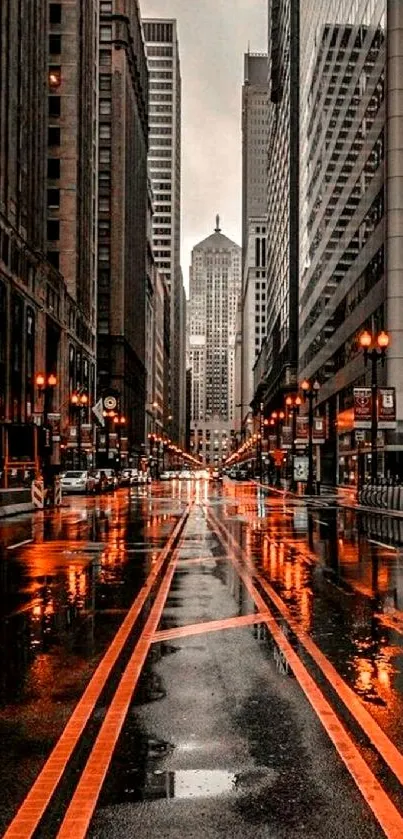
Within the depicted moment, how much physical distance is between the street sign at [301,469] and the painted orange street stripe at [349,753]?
210 feet

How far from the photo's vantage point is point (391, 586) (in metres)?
14.9

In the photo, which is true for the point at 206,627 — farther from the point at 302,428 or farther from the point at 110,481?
the point at 110,481

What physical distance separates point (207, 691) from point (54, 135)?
9504 cm

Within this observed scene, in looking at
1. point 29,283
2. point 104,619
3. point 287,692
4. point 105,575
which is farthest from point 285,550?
point 29,283

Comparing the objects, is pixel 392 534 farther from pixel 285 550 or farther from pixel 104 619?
pixel 104 619

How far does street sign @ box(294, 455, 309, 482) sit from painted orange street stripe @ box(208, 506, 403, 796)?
62558 mm

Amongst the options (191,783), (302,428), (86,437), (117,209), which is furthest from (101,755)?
(117,209)

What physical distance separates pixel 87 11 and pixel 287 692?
107m

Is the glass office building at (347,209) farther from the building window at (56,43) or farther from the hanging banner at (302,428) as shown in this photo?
the building window at (56,43)

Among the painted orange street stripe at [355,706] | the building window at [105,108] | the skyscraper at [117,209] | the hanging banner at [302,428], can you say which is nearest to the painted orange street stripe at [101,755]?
the painted orange street stripe at [355,706]

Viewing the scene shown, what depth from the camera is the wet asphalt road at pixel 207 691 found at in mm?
5012

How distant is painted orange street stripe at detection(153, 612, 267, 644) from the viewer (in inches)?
407

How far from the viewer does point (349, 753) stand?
5965mm

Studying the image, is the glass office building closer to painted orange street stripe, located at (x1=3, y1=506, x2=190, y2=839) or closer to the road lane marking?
the road lane marking
